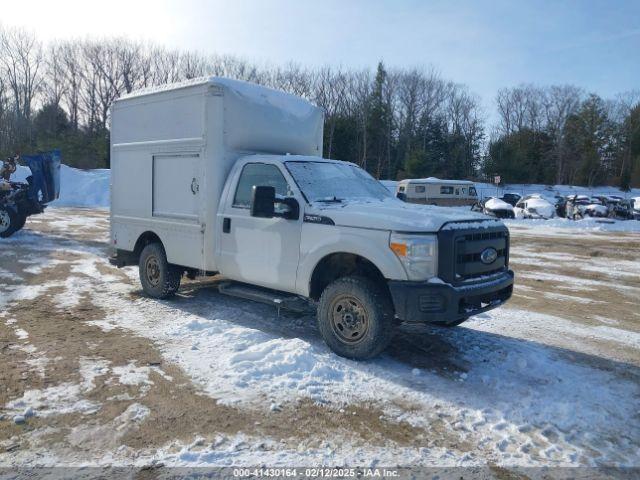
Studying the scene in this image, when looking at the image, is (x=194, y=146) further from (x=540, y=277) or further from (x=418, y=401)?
(x=540, y=277)

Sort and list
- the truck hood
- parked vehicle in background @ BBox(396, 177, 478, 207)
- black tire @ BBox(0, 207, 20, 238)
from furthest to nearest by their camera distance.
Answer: parked vehicle in background @ BBox(396, 177, 478, 207), black tire @ BBox(0, 207, 20, 238), the truck hood

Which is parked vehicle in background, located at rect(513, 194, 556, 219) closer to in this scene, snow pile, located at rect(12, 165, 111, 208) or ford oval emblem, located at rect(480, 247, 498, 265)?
snow pile, located at rect(12, 165, 111, 208)

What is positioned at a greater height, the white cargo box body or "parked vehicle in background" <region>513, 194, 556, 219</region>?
the white cargo box body

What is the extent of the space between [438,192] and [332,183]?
27.6 meters

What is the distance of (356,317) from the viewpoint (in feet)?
16.8

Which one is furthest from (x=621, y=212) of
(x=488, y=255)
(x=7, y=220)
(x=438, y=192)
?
(x=7, y=220)

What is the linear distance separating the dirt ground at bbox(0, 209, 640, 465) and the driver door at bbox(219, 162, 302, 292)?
1390mm

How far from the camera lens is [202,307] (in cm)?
718

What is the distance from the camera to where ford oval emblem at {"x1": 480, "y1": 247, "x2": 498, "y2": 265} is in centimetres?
513

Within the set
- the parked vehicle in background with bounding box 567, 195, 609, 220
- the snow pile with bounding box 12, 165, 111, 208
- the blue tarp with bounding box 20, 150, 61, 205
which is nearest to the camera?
the blue tarp with bounding box 20, 150, 61, 205

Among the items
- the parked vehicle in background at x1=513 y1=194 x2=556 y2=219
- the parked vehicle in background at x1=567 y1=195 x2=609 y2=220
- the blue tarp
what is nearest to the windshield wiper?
the blue tarp

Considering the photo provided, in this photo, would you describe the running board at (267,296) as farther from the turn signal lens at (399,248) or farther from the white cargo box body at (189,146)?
the turn signal lens at (399,248)

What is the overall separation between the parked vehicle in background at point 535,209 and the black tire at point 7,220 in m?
24.9

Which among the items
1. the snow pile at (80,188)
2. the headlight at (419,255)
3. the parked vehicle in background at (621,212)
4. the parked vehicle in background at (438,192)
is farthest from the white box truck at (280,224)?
the parked vehicle in background at (621,212)
